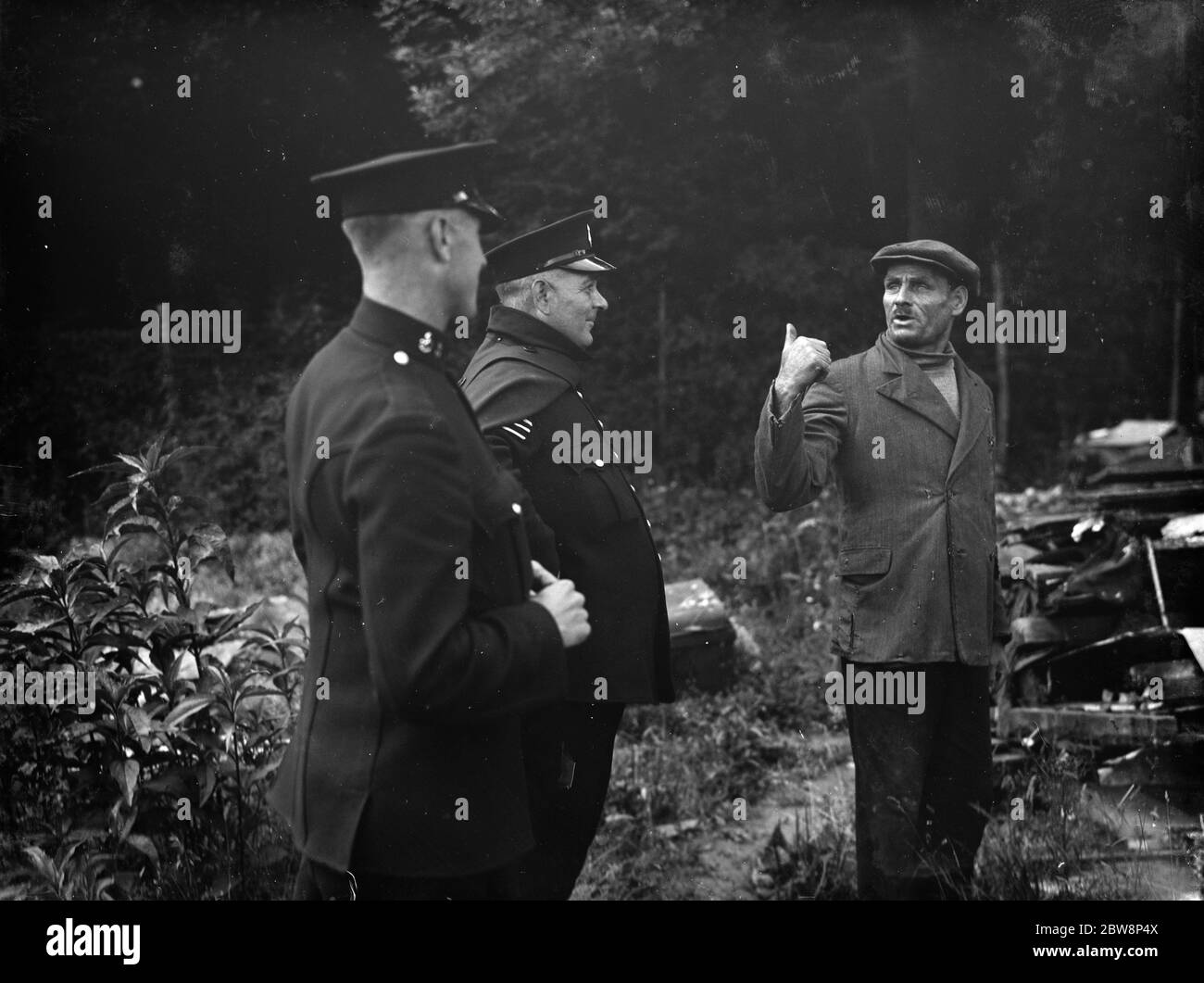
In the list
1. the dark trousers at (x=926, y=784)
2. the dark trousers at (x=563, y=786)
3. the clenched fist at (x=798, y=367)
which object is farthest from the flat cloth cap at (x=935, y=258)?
the dark trousers at (x=563, y=786)

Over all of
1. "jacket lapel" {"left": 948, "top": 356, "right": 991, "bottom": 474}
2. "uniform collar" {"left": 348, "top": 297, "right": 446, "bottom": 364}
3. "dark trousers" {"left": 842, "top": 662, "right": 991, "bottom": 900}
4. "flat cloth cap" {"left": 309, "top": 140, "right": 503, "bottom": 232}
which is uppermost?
"flat cloth cap" {"left": 309, "top": 140, "right": 503, "bottom": 232}

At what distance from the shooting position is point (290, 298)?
3.98 meters

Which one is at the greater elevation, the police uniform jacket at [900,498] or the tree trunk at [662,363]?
the tree trunk at [662,363]

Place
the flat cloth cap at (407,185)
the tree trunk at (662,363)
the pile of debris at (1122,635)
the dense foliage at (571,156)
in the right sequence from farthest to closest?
the tree trunk at (662,363) → the pile of debris at (1122,635) → the dense foliage at (571,156) → the flat cloth cap at (407,185)

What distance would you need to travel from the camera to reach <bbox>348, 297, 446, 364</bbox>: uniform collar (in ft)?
8.57

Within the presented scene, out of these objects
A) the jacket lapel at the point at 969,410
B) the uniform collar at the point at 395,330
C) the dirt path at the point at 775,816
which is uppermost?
the uniform collar at the point at 395,330

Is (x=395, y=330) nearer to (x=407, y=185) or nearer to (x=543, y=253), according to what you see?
(x=407, y=185)

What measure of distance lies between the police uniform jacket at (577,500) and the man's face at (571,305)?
5 cm

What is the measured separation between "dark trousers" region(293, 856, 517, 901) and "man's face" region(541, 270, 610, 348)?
1.58 metres

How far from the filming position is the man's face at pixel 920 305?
3.77 m

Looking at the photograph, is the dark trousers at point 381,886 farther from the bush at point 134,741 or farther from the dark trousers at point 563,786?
the bush at point 134,741

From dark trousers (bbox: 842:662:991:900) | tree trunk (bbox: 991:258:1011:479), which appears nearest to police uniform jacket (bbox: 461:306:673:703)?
dark trousers (bbox: 842:662:991:900)

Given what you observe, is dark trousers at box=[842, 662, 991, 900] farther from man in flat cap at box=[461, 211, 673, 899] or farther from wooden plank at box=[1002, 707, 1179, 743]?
wooden plank at box=[1002, 707, 1179, 743]
